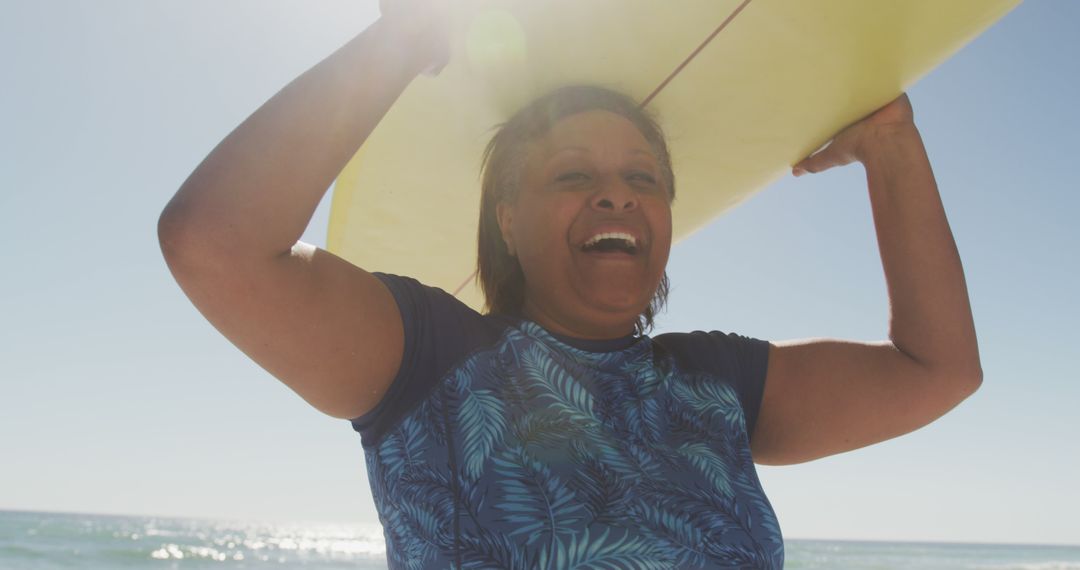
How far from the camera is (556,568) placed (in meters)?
1.02

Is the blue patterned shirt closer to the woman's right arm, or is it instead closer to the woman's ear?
the woman's right arm

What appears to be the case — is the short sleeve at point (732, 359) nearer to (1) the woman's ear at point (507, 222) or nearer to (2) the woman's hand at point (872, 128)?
(1) the woman's ear at point (507, 222)

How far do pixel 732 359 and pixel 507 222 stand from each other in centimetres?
53

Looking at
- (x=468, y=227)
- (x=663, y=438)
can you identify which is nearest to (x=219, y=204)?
(x=663, y=438)

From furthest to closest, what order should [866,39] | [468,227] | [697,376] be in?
[468,227], [866,39], [697,376]

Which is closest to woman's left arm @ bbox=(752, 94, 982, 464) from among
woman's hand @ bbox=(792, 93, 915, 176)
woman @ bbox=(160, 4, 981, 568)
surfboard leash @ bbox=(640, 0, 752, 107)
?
woman @ bbox=(160, 4, 981, 568)

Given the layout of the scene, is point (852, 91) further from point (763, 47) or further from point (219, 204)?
point (219, 204)

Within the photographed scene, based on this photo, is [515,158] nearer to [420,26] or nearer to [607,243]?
[607,243]

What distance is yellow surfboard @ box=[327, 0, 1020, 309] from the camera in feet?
5.04

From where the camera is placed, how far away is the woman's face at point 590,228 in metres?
1.44

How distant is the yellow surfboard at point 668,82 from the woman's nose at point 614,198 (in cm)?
33

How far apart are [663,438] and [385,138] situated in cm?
92

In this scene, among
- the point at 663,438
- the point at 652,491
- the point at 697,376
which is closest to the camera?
the point at 652,491

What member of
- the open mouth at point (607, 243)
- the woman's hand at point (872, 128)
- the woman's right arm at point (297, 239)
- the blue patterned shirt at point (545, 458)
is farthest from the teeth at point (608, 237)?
the woman's hand at point (872, 128)
